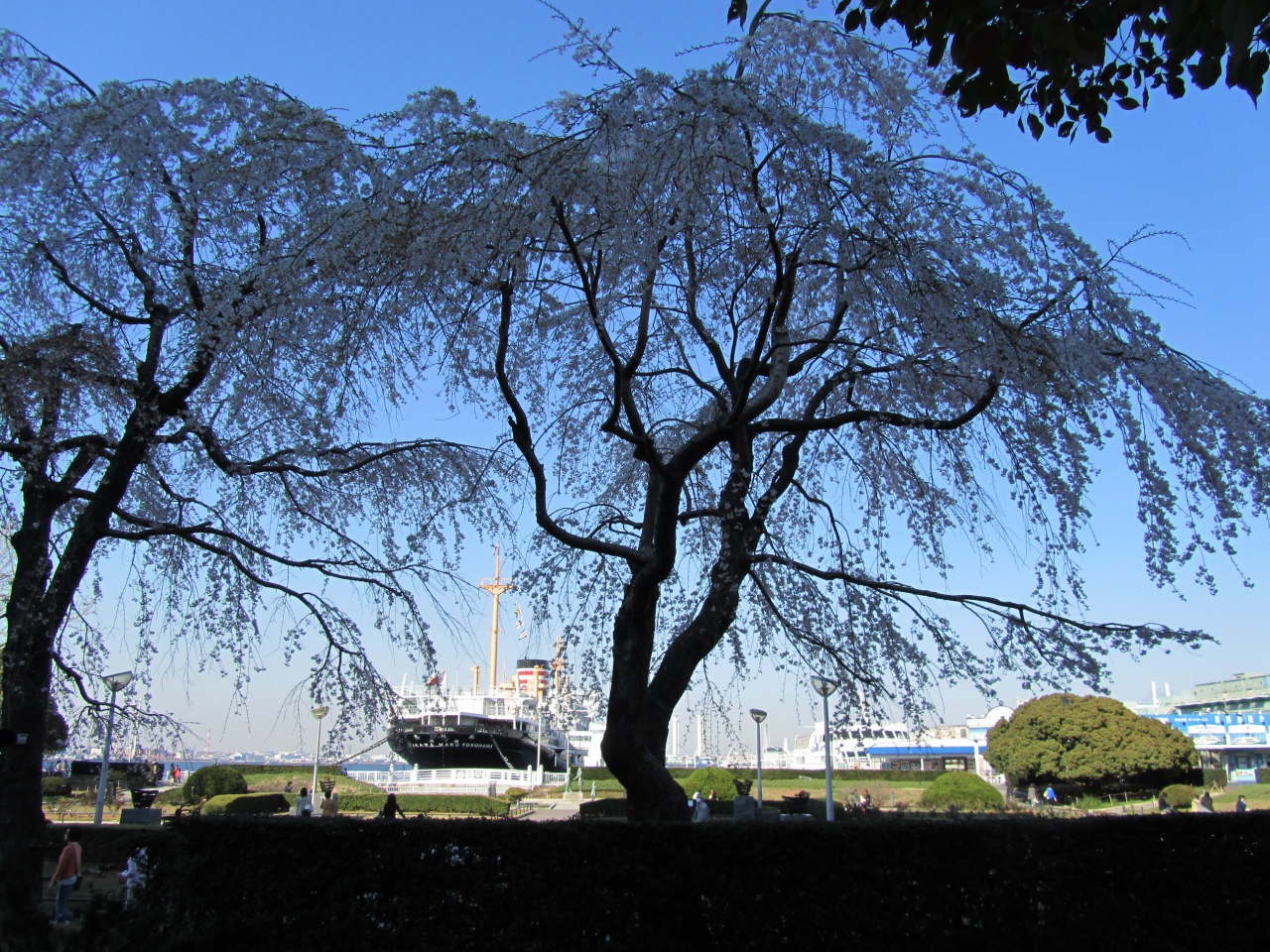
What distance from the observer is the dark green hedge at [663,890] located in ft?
18.3

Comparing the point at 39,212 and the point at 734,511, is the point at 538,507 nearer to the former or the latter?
the point at 734,511

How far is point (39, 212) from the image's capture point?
8.19 metres

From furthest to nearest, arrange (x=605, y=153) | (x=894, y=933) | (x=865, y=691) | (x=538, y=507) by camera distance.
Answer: (x=865, y=691) < (x=538, y=507) < (x=605, y=153) < (x=894, y=933)

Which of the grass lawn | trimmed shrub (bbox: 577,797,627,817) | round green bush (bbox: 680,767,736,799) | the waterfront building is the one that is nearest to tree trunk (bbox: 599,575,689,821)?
trimmed shrub (bbox: 577,797,627,817)

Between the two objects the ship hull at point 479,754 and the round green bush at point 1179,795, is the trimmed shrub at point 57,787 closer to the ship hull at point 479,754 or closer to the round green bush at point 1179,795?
the ship hull at point 479,754

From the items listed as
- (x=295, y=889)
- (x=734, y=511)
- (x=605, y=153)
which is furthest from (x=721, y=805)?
(x=605, y=153)

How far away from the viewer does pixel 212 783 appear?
83.7ft

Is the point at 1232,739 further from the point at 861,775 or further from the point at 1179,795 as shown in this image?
the point at 1179,795

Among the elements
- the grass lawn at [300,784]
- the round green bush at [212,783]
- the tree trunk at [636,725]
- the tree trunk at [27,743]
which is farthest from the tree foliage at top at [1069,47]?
the grass lawn at [300,784]

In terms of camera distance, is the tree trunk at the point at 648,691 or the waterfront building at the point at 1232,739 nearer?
the tree trunk at the point at 648,691

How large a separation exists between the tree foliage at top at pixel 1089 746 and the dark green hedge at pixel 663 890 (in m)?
26.7

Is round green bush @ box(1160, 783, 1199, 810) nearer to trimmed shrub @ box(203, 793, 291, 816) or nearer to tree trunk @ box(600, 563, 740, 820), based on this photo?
tree trunk @ box(600, 563, 740, 820)

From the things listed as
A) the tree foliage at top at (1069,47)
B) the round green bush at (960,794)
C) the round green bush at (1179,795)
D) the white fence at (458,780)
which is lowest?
the white fence at (458,780)

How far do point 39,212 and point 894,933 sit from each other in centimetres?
951
